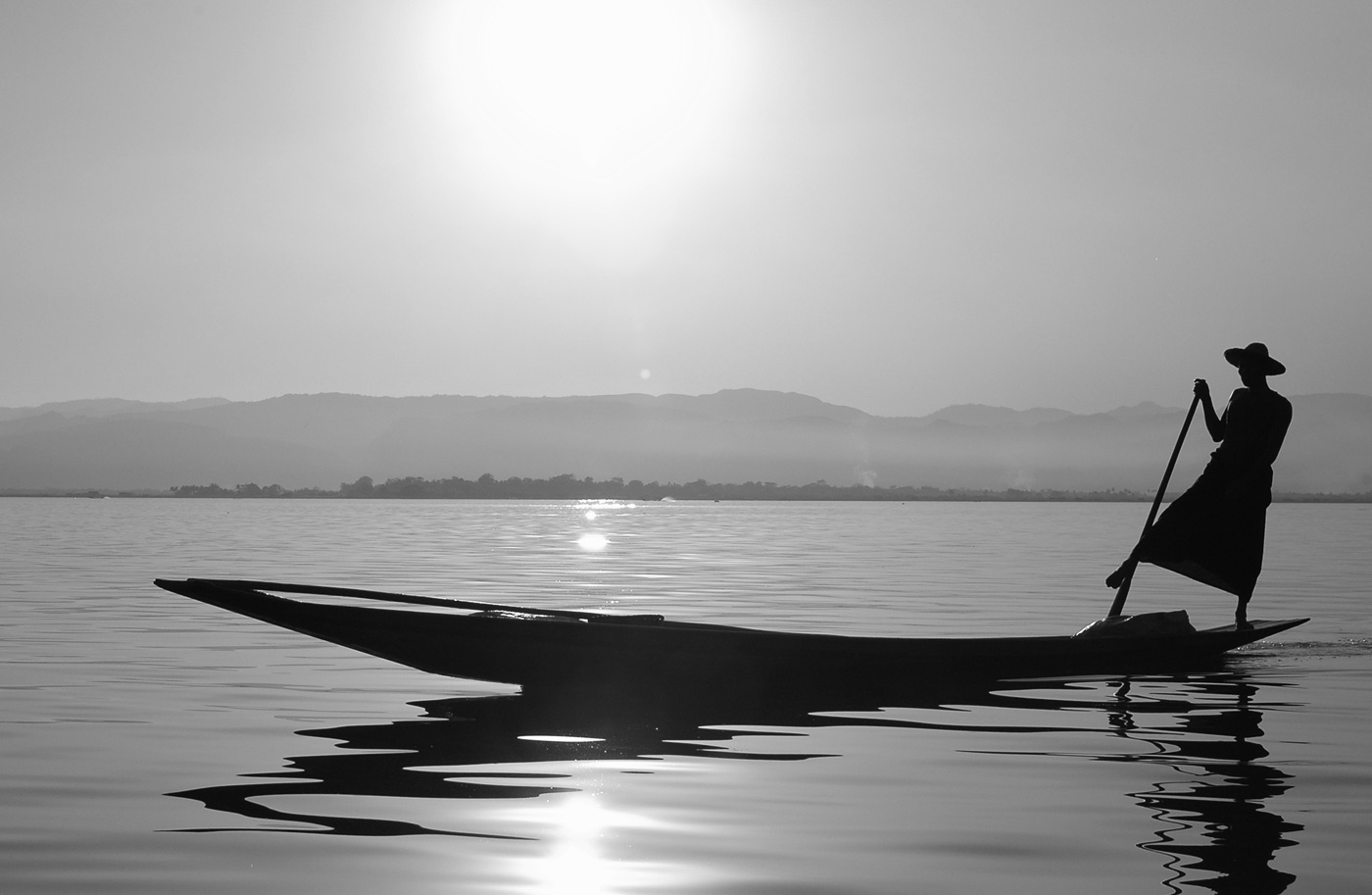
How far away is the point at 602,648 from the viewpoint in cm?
1138

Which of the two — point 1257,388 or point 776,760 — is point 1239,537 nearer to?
point 1257,388

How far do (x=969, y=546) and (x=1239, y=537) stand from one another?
36.8 meters

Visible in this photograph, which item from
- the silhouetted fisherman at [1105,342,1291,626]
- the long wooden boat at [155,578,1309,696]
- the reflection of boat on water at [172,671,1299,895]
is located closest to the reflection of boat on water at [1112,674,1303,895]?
the reflection of boat on water at [172,671,1299,895]

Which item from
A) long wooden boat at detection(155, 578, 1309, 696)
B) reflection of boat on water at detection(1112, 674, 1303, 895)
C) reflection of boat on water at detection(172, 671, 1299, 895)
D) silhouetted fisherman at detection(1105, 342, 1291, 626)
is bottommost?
reflection of boat on water at detection(172, 671, 1299, 895)

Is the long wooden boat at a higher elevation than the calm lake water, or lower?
higher

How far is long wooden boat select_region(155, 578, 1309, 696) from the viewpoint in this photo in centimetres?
1105

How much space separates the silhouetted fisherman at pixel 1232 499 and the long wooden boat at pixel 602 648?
257 cm

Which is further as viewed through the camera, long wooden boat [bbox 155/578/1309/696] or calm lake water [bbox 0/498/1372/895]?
long wooden boat [bbox 155/578/1309/696]

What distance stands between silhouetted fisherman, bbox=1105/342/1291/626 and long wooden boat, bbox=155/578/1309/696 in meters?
2.57

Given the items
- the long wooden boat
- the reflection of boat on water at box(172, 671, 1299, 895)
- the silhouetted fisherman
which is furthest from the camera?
the silhouetted fisherman

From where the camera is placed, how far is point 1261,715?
11406mm

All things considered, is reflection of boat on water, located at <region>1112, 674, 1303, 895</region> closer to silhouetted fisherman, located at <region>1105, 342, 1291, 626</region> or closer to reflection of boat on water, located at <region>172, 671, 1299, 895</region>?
reflection of boat on water, located at <region>172, 671, 1299, 895</region>

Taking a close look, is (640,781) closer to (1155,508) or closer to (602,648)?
(602,648)

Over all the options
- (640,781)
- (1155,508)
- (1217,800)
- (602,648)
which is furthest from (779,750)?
(1155,508)
